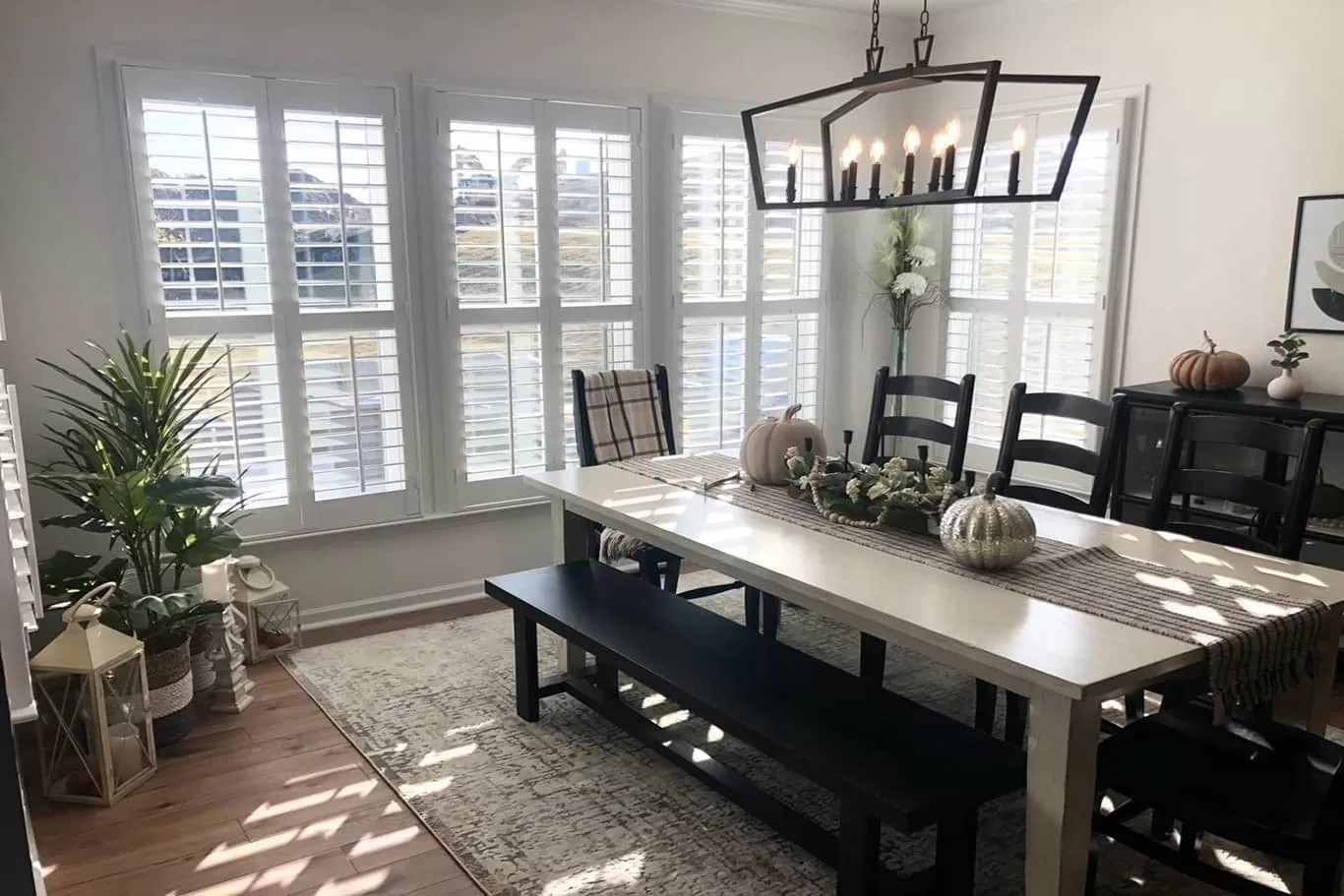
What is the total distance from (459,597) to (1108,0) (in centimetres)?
371

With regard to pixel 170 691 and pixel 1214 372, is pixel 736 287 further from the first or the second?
pixel 170 691

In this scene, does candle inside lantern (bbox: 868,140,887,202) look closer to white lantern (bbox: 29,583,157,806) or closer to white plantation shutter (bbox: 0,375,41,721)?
white plantation shutter (bbox: 0,375,41,721)

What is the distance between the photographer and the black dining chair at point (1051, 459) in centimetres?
279

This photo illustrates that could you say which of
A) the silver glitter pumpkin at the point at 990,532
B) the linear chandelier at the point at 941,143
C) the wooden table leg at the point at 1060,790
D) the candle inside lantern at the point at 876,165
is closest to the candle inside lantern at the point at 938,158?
the linear chandelier at the point at 941,143

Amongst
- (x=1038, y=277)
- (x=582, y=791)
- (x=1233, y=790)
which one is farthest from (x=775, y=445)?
(x=1038, y=277)

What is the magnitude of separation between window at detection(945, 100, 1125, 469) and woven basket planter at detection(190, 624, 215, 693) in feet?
11.4

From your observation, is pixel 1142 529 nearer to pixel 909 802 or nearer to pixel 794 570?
pixel 794 570

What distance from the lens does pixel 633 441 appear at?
12.5ft

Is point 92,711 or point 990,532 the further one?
point 92,711

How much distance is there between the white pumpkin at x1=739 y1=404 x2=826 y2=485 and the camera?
3.07 metres

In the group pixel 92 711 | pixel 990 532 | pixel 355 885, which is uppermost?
pixel 990 532

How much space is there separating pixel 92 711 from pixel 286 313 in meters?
1.58

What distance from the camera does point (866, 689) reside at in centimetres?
238

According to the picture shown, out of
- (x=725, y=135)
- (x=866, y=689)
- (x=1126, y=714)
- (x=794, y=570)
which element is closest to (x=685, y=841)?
(x=866, y=689)
